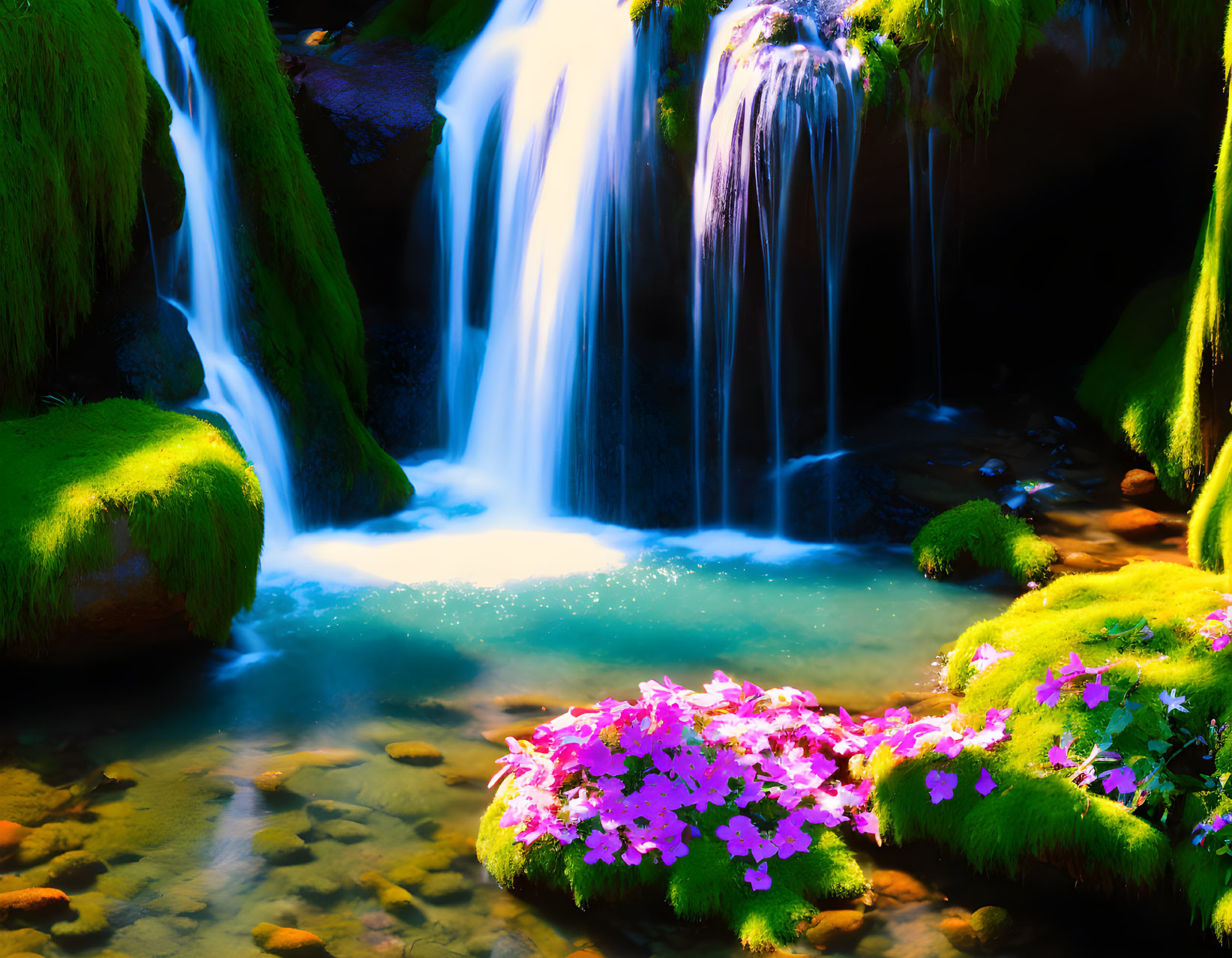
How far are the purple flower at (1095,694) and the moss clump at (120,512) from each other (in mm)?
3972

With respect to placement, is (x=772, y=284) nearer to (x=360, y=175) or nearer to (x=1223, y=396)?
(x=1223, y=396)

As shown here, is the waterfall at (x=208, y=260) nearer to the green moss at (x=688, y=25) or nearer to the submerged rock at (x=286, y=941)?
the green moss at (x=688, y=25)

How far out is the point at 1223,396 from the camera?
21.9ft

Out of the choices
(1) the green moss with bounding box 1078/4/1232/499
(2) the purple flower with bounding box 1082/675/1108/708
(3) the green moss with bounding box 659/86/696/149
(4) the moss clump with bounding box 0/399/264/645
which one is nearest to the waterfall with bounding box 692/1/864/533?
(3) the green moss with bounding box 659/86/696/149

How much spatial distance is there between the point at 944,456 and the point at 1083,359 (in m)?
2.24

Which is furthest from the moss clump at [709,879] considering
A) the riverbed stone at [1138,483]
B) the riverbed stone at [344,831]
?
the riverbed stone at [1138,483]

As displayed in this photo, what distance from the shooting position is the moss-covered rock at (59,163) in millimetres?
5781

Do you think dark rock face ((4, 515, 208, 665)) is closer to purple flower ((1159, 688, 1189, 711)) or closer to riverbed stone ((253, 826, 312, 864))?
riverbed stone ((253, 826, 312, 864))

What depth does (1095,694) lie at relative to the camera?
3.89m

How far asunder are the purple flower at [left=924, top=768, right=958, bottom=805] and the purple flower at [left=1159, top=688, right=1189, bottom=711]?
777 millimetres

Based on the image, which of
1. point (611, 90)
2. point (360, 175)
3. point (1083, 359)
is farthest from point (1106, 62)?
point (360, 175)

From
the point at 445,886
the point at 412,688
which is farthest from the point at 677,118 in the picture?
the point at 445,886

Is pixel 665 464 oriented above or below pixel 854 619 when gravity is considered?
above

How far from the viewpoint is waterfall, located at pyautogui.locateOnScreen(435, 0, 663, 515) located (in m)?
8.94
